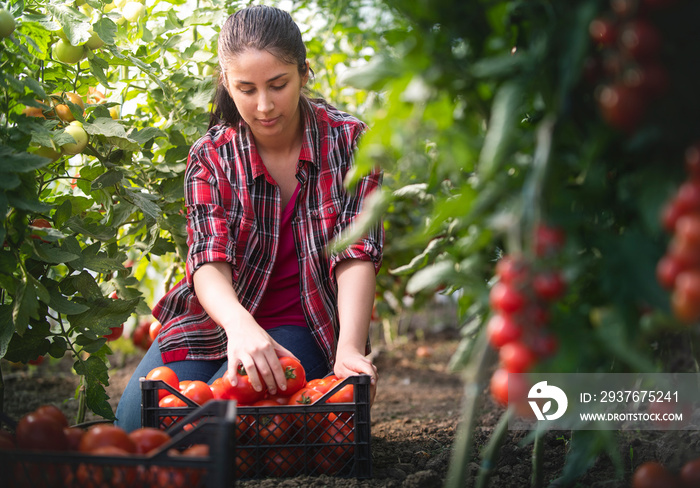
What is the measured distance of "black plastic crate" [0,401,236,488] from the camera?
0.78 m

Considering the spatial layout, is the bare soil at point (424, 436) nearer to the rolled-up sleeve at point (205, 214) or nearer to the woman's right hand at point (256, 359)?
the woman's right hand at point (256, 359)

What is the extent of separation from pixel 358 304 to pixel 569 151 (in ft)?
3.01

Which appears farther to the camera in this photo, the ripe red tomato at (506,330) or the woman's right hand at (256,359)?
the woman's right hand at (256,359)

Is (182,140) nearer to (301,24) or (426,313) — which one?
(301,24)

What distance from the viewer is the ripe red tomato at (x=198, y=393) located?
4.38 feet

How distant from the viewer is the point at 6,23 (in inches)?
48.3

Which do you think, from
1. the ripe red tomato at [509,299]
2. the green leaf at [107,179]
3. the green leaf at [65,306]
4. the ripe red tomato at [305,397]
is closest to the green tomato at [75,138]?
the green leaf at [107,179]

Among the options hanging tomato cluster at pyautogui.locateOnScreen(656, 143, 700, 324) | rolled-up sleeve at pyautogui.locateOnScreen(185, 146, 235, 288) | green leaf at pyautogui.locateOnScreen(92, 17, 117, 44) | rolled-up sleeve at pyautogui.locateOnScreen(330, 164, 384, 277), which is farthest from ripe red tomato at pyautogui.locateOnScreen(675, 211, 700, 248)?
green leaf at pyautogui.locateOnScreen(92, 17, 117, 44)

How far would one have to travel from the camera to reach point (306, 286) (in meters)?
1.75

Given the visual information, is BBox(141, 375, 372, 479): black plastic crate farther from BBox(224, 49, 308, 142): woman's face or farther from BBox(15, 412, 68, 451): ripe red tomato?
BBox(224, 49, 308, 142): woman's face

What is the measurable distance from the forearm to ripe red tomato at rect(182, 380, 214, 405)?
34 cm

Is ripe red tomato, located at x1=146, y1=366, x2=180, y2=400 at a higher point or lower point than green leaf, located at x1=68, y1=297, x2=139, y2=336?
lower

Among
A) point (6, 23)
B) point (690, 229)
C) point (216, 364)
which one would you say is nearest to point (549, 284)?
point (690, 229)

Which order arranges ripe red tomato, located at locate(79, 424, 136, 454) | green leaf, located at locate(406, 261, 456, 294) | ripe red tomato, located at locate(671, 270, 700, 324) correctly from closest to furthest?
1. ripe red tomato, located at locate(671, 270, 700, 324)
2. green leaf, located at locate(406, 261, 456, 294)
3. ripe red tomato, located at locate(79, 424, 136, 454)
